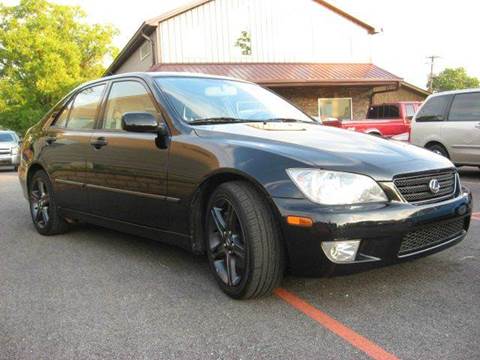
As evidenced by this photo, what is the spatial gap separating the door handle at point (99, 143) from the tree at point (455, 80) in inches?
3479

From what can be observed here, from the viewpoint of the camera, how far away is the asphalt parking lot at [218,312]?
8.69 ft

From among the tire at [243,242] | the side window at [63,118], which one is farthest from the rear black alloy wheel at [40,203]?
the tire at [243,242]

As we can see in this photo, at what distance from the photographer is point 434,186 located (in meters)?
3.23

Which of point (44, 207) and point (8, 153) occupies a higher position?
point (44, 207)

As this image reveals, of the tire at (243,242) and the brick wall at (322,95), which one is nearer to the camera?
the tire at (243,242)

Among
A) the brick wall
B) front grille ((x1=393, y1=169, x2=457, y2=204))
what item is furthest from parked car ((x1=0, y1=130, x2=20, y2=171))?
front grille ((x1=393, y1=169, x2=457, y2=204))

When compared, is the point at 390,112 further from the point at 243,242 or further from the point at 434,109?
the point at 243,242

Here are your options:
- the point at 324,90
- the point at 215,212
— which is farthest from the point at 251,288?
the point at 324,90

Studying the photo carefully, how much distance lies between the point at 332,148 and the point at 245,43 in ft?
60.1

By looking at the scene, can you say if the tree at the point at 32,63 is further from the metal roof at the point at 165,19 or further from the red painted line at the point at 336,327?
the red painted line at the point at 336,327

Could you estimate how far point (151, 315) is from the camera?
3.12 meters

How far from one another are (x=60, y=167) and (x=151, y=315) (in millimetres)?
2386

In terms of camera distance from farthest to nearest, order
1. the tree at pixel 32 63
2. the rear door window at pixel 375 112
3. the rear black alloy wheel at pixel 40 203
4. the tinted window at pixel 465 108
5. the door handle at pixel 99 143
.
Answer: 1. the tree at pixel 32 63
2. the rear door window at pixel 375 112
3. the tinted window at pixel 465 108
4. the rear black alloy wheel at pixel 40 203
5. the door handle at pixel 99 143

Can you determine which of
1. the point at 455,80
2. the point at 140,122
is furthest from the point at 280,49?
the point at 455,80
